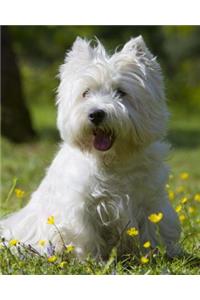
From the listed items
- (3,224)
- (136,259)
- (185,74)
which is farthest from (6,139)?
(185,74)

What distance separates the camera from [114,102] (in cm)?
516

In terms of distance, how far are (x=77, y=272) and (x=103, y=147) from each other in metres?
0.93

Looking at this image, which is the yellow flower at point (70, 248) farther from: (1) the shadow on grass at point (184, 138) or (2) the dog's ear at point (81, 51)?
(1) the shadow on grass at point (184, 138)

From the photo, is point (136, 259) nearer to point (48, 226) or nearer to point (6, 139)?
point (48, 226)

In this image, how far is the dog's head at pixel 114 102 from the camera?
5145 millimetres

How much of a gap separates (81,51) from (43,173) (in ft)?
16.4

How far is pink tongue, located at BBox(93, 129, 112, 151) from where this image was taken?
17.1 feet

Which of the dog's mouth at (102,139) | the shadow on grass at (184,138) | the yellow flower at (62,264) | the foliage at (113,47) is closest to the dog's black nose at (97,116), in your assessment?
the dog's mouth at (102,139)

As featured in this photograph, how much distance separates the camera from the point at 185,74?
2920 cm

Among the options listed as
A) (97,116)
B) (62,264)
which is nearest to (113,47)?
(97,116)

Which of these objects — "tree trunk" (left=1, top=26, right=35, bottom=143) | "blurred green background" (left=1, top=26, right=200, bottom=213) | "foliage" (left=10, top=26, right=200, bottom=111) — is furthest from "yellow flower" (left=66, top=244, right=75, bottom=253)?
"foliage" (left=10, top=26, right=200, bottom=111)

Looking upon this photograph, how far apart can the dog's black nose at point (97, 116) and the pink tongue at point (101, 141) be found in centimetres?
14

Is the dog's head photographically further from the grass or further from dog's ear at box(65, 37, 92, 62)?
the grass

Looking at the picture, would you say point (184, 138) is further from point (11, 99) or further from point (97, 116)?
point (97, 116)
